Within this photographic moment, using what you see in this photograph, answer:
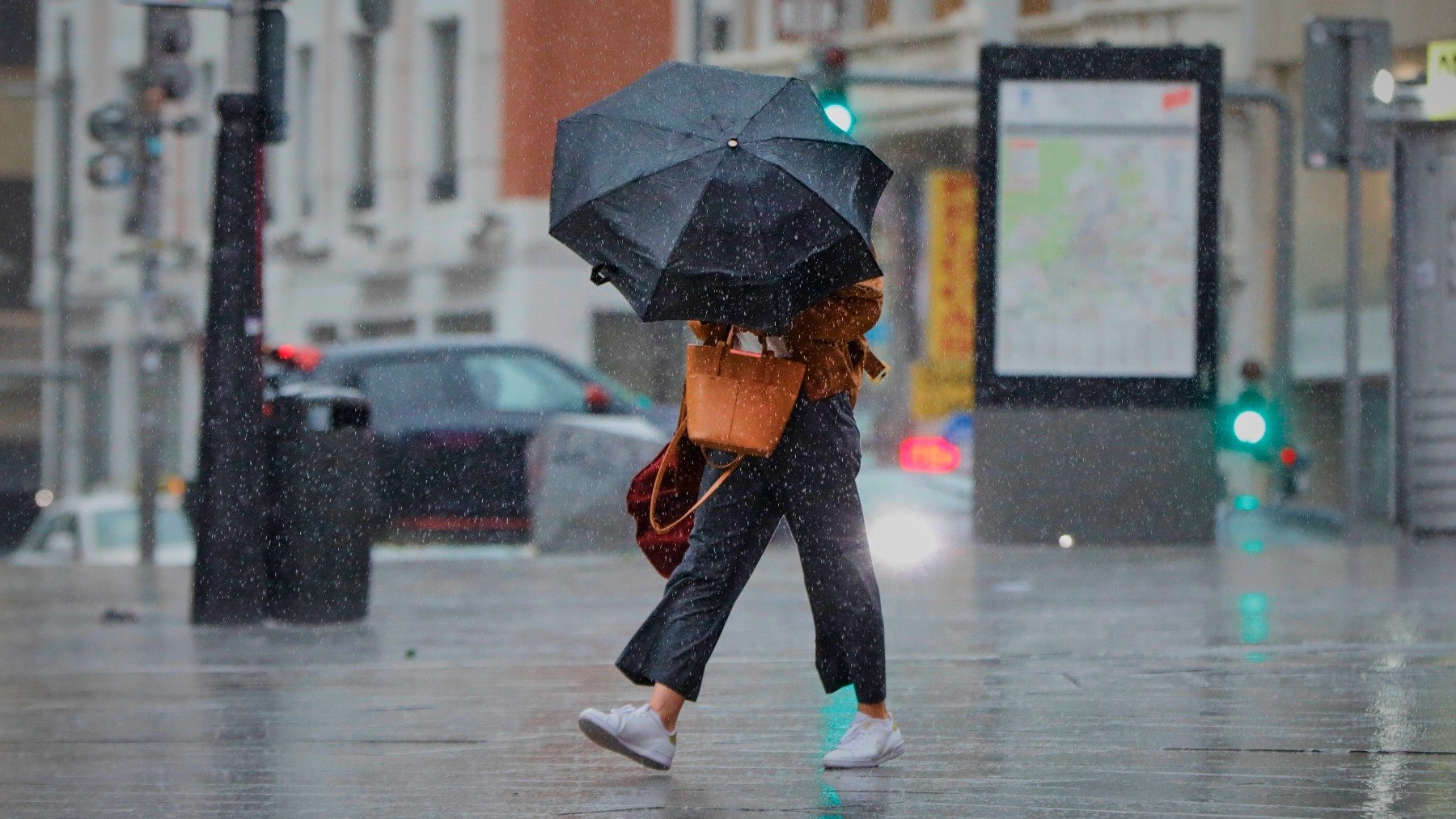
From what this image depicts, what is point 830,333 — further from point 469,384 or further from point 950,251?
point 950,251

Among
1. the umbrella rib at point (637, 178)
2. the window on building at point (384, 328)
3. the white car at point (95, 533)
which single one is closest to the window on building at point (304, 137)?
the window on building at point (384, 328)

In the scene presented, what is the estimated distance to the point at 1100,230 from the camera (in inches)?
555

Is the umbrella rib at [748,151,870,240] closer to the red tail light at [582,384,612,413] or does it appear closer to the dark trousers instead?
the dark trousers

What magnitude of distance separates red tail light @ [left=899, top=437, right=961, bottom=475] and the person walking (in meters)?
10.2

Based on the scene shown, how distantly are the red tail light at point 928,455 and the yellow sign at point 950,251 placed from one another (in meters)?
14.2

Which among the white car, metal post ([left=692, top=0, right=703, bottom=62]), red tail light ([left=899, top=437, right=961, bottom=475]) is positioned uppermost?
metal post ([left=692, top=0, right=703, bottom=62])

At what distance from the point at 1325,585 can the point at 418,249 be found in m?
27.9

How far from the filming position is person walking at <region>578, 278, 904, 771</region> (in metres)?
6.18

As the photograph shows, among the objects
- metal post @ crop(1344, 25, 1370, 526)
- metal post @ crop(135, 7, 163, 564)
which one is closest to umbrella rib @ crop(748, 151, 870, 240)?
metal post @ crop(1344, 25, 1370, 526)

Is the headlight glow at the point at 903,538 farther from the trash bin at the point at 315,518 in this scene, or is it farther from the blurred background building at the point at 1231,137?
the blurred background building at the point at 1231,137

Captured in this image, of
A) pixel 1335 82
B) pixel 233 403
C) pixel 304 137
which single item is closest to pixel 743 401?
pixel 233 403

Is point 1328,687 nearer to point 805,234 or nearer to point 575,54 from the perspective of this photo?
point 805,234

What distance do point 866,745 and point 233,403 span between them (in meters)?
5.28

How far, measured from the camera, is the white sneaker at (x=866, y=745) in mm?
6273
